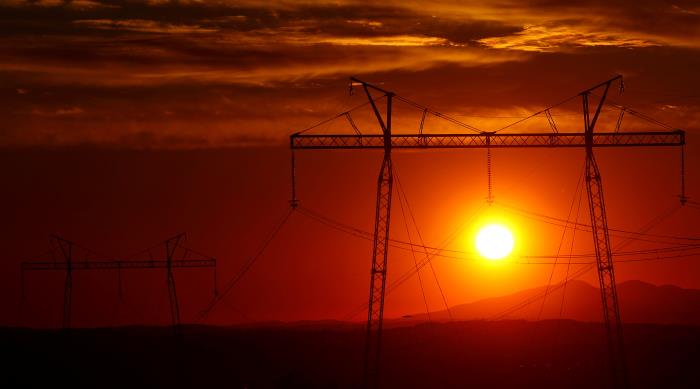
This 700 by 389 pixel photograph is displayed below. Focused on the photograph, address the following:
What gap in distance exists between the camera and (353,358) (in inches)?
4456

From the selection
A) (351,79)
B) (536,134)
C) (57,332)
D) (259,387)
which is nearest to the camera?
(351,79)

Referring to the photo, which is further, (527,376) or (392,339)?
(392,339)

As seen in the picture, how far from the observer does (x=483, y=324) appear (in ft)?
411

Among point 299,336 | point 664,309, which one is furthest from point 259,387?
point 664,309

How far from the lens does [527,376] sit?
339 feet

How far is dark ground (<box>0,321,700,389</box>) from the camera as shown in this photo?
4023 inches

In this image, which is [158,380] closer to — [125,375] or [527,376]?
[125,375]

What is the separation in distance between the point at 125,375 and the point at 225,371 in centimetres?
895

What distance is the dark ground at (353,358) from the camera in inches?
4023

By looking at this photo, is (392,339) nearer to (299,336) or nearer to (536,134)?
(299,336)

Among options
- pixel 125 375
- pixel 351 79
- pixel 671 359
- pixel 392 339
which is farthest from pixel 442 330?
pixel 351 79

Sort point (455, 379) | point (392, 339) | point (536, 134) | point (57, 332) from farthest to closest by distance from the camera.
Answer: point (57, 332) < point (392, 339) < point (455, 379) < point (536, 134)

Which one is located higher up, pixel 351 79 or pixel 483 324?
pixel 351 79

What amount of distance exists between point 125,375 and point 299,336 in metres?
25.1
